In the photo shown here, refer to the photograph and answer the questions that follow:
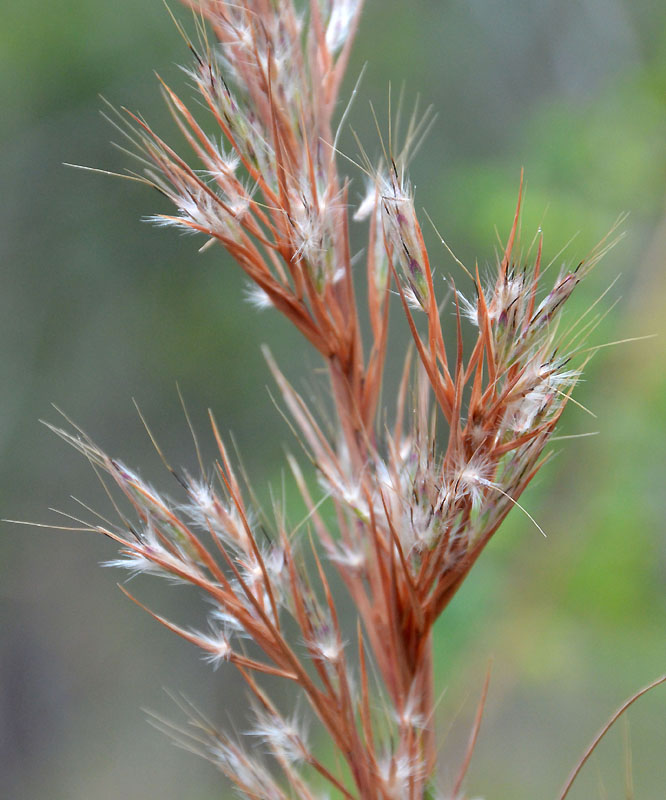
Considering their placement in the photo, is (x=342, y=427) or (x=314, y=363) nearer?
(x=342, y=427)

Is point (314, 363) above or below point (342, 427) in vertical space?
below

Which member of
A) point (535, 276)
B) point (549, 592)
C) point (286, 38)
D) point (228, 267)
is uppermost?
point (286, 38)

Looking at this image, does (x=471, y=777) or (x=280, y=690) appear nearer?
(x=471, y=777)

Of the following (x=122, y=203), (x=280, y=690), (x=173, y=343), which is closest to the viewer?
(x=122, y=203)

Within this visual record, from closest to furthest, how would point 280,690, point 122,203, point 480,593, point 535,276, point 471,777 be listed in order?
point 535,276 → point 480,593 → point 471,777 → point 122,203 → point 280,690

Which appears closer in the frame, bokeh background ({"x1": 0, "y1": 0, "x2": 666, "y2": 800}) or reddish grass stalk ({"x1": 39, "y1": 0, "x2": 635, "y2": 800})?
reddish grass stalk ({"x1": 39, "y1": 0, "x2": 635, "y2": 800})

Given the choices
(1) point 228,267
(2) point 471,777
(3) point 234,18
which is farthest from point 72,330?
(3) point 234,18

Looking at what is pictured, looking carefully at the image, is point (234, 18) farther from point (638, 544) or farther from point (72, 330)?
point (72, 330)

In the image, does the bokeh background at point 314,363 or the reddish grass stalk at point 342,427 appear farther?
the bokeh background at point 314,363
